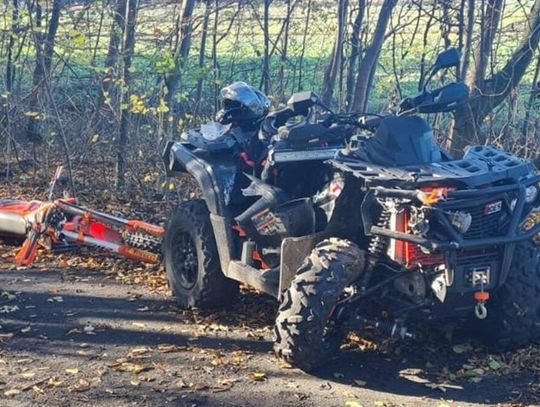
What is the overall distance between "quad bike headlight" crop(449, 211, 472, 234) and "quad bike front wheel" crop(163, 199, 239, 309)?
2.24 meters

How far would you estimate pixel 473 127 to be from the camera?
33.1 ft

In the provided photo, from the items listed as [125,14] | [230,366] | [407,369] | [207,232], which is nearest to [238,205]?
[207,232]

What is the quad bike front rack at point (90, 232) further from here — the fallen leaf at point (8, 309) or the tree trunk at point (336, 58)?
the tree trunk at point (336, 58)

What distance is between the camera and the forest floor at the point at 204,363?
510 centimetres

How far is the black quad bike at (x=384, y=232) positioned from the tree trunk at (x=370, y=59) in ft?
15.4

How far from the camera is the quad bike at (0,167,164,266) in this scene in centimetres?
793

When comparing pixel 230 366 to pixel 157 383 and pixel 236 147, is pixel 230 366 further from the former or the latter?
pixel 236 147

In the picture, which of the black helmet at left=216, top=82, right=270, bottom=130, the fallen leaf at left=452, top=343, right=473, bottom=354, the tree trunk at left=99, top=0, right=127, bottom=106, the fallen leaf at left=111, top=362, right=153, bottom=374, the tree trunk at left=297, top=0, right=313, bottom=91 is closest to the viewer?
the fallen leaf at left=111, top=362, right=153, bottom=374

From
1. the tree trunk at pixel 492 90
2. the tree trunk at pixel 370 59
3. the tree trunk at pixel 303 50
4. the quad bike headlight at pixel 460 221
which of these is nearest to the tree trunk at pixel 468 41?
the tree trunk at pixel 492 90

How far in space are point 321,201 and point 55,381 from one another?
2.02 metres

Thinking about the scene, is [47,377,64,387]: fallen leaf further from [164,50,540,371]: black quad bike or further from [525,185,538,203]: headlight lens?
[525,185,538,203]: headlight lens

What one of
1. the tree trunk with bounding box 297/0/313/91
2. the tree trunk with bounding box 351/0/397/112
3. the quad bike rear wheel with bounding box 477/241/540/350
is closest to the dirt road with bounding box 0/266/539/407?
the quad bike rear wheel with bounding box 477/241/540/350

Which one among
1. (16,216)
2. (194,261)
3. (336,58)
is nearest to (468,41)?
(336,58)

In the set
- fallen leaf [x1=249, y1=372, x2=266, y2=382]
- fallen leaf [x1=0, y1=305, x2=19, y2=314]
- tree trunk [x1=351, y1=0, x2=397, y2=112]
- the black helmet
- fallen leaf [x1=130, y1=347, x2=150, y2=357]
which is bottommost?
fallen leaf [x1=130, y1=347, x2=150, y2=357]
